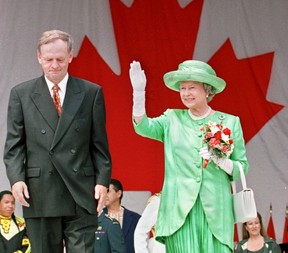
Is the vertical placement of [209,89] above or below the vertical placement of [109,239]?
above

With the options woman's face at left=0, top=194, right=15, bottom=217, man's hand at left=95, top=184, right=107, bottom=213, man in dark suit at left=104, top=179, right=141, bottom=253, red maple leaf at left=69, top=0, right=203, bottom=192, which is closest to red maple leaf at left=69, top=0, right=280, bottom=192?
red maple leaf at left=69, top=0, right=203, bottom=192

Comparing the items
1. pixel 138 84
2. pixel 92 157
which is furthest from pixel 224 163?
pixel 92 157

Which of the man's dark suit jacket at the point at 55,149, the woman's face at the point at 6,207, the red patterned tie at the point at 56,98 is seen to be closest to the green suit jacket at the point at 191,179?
the man's dark suit jacket at the point at 55,149

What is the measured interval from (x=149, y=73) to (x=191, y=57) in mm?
521

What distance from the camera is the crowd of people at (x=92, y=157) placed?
5.52 meters

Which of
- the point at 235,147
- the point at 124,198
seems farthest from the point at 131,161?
the point at 235,147

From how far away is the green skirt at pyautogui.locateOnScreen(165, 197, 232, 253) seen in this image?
606 cm

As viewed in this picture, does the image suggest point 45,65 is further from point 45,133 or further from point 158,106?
point 158,106

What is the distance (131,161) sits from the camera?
11.0 metres

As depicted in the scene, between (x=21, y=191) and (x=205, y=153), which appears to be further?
(x=205, y=153)

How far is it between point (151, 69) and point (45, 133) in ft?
18.0

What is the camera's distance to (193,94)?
6.20 meters

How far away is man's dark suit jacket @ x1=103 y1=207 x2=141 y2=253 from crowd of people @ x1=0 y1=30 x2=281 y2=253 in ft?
11.9

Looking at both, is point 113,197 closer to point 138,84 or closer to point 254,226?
point 254,226
